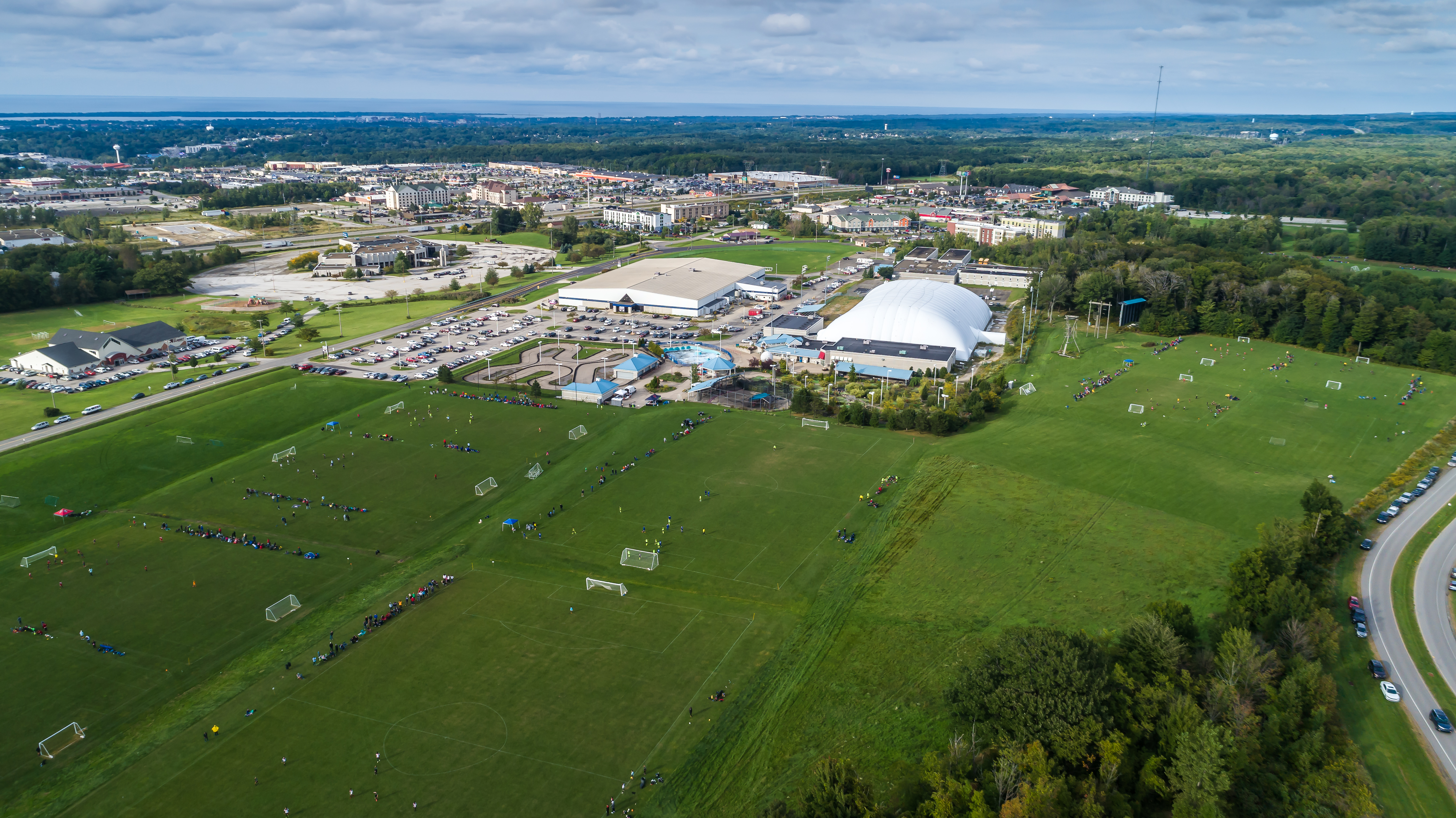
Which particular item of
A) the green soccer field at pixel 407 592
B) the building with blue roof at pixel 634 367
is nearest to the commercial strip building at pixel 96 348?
the green soccer field at pixel 407 592

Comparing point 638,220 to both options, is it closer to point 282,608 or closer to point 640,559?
point 640,559

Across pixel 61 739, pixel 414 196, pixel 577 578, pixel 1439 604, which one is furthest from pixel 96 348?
pixel 414 196

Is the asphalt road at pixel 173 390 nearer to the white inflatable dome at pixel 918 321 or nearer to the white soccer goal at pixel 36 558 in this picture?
the white soccer goal at pixel 36 558

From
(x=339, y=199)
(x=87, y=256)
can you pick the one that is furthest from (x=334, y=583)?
(x=339, y=199)

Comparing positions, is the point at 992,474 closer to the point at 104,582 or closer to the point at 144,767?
the point at 144,767

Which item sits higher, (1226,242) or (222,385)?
(1226,242)

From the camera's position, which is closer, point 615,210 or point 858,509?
point 858,509
